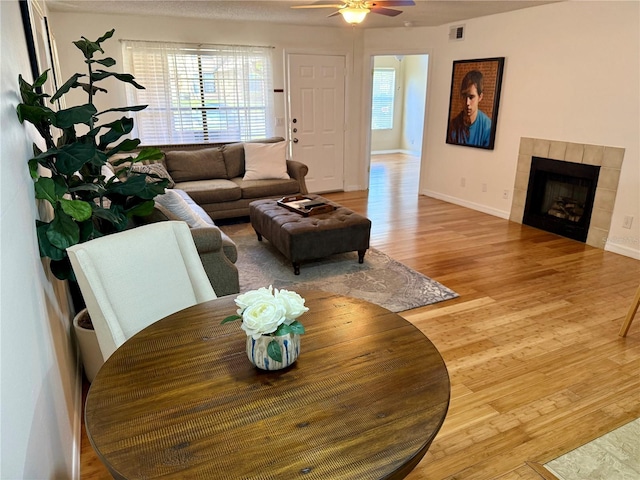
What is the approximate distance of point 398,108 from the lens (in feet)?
36.1

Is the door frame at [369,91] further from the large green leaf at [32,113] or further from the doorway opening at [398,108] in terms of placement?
the large green leaf at [32,113]

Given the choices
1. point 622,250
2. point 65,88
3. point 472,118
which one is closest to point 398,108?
point 472,118

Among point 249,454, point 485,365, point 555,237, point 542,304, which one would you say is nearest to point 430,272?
point 542,304

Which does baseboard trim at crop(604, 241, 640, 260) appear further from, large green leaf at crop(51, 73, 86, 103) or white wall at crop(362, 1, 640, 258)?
large green leaf at crop(51, 73, 86, 103)

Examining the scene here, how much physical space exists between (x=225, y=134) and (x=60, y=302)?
4.39m

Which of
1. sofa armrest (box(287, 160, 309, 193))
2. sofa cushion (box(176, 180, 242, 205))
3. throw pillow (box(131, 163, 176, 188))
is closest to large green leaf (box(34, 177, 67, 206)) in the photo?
throw pillow (box(131, 163, 176, 188))

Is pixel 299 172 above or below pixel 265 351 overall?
below

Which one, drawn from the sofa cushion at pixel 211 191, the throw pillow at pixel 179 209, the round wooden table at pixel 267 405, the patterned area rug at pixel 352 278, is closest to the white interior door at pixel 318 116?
the sofa cushion at pixel 211 191

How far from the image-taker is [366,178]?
706cm

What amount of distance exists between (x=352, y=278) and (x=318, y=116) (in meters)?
3.52

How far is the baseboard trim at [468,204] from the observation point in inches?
219

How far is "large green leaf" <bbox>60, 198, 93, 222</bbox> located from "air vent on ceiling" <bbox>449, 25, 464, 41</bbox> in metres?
5.35

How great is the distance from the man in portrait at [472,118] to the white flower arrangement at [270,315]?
5.07m

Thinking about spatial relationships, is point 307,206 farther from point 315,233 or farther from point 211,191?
point 211,191
